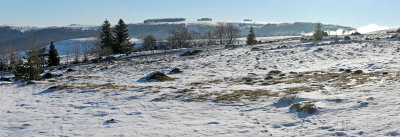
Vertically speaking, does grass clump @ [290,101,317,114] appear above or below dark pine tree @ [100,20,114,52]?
below

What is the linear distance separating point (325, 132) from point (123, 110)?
22.5ft

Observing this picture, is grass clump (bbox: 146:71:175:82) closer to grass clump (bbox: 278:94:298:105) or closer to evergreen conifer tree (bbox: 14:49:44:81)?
evergreen conifer tree (bbox: 14:49:44:81)

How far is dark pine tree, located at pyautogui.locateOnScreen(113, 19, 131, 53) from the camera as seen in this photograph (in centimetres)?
6100

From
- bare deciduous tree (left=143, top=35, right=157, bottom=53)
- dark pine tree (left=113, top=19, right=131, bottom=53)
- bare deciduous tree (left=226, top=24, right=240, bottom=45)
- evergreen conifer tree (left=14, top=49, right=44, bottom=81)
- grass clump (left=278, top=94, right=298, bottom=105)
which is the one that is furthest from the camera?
bare deciduous tree (left=143, top=35, right=157, bottom=53)

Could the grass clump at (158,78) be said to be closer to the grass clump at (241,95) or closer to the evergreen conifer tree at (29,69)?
the grass clump at (241,95)

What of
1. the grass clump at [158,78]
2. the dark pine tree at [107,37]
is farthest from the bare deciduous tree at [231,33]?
the grass clump at [158,78]

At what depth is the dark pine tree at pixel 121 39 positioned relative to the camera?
200ft

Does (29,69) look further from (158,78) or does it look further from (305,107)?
(305,107)

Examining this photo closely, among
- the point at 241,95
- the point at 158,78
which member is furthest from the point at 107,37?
the point at 241,95

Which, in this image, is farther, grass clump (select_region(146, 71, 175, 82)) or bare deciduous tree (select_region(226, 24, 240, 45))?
bare deciduous tree (select_region(226, 24, 240, 45))

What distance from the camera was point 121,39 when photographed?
6234cm

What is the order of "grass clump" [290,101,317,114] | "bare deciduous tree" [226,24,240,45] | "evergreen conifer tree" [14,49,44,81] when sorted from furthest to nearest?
"bare deciduous tree" [226,24,240,45] < "evergreen conifer tree" [14,49,44,81] < "grass clump" [290,101,317,114]

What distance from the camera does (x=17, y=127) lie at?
7773 mm

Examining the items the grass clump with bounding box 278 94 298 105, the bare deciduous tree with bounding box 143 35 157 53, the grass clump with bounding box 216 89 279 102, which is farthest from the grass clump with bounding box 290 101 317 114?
the bare deciduous tree with bounding box 143 35 157 53
